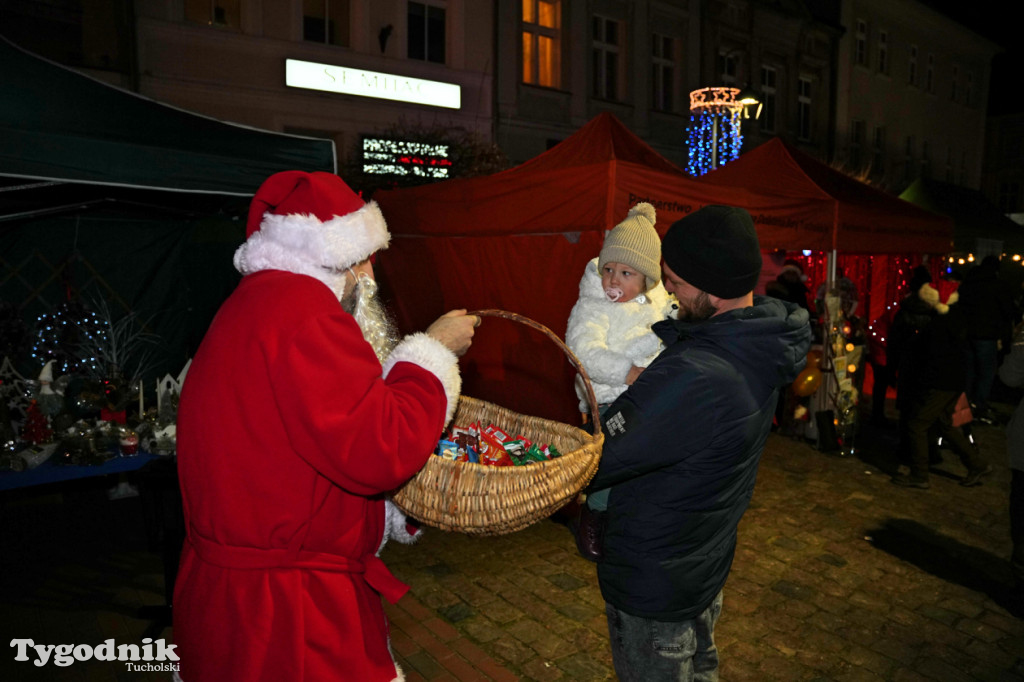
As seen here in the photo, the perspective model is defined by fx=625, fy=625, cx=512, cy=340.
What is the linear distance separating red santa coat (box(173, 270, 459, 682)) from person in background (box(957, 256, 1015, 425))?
8.20 meters

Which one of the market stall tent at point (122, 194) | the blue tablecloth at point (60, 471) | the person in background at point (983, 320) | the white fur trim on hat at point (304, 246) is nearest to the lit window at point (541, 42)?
the market stall tent at point (122, 194)

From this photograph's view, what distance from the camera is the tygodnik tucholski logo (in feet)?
10.6

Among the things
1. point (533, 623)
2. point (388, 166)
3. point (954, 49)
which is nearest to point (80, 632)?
point (533, 623)

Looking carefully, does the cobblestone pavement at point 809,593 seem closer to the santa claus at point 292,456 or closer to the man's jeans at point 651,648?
the man's jeans at point 651,648

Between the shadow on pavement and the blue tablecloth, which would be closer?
the blue tablecloth

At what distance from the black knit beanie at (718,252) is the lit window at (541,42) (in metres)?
13.5

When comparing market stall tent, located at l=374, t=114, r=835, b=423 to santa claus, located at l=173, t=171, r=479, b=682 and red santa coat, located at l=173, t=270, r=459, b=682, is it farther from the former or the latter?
red santa coat, located at l=173, t=270, r=459, b=682

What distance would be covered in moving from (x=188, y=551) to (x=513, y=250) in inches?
183

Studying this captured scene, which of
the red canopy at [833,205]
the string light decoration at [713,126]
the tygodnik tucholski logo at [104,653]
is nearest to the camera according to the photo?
the tygodnik tucholski logo at [104,653]

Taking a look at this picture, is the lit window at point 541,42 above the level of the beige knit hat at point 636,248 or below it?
above

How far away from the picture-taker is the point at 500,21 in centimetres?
1353

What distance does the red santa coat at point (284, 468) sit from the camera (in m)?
1.35

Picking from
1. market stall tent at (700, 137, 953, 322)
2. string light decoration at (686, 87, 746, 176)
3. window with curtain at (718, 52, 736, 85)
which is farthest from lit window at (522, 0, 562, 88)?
market stall tent at (700, 137, 953, 322)

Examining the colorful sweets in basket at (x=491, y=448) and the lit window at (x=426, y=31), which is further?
the lit window at (x=426, y=31)
